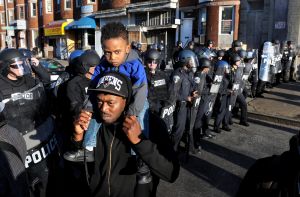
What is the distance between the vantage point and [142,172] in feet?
6.70

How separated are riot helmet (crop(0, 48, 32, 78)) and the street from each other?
2.54 meters

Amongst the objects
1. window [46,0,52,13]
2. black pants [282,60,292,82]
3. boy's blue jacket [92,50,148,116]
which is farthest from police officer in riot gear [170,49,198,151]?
window [46,0,52,13]

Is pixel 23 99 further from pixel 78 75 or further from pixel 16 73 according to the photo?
pixel 78 75

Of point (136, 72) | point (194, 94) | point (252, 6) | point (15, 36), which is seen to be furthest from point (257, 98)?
point (15, 36)

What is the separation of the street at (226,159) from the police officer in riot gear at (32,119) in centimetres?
191

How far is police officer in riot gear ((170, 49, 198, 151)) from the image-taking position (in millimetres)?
5590

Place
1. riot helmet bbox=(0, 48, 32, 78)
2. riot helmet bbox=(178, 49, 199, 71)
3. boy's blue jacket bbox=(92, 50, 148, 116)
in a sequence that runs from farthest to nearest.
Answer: riot helmet bbox=(178, 49, 199, 71) → riot helmet bbox=(0, 48, 32, 78) → boy's blue jacket bbox=(92, 50, 148, 116)

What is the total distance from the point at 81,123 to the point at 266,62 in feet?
33.9

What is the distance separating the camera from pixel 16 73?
3.63 m

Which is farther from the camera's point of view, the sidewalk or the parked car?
the parked car

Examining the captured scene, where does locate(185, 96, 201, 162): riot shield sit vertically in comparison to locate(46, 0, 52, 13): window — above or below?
below

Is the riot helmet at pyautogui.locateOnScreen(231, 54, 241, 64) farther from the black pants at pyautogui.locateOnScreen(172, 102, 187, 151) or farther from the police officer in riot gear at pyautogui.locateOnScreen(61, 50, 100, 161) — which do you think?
the police officer in riot gear at pyautogui.locateOnScreen(61, 50, 100, 161)

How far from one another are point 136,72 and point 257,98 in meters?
8.94

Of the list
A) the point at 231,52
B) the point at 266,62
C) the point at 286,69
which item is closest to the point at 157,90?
the point at 231,52
